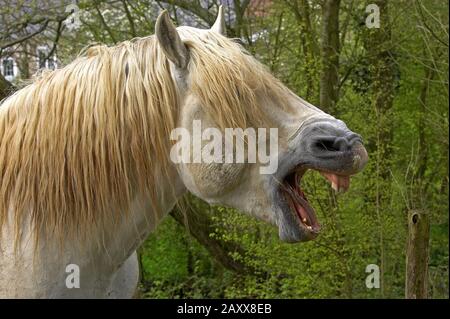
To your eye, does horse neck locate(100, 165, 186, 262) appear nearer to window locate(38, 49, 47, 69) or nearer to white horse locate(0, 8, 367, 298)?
white horse locate(0, 8, 367, 298)

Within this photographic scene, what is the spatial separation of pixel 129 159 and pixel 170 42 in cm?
36

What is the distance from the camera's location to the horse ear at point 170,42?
197cm

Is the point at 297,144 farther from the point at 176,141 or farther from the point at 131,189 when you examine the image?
the point at 131,189

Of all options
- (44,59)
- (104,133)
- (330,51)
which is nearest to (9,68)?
(44,59)

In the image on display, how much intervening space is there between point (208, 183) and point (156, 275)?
10.2m

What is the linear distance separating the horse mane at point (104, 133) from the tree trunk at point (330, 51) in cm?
565

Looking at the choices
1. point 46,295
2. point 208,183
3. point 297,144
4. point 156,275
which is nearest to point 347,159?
point 297,144

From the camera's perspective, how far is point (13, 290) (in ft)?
6.61

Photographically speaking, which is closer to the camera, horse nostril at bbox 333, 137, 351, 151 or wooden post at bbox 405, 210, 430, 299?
horse nostril at bbox 333, 137, 351, 151

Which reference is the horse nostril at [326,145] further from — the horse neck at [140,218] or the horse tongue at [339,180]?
the horse neck at [140,218]

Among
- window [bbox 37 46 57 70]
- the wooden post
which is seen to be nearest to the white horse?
the wooden post

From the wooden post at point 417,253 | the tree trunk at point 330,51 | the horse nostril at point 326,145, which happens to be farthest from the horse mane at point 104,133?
the tree trunk at point 330,51

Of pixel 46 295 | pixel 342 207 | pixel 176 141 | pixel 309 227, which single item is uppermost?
pixel 176 141

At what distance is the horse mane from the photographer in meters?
2.03
